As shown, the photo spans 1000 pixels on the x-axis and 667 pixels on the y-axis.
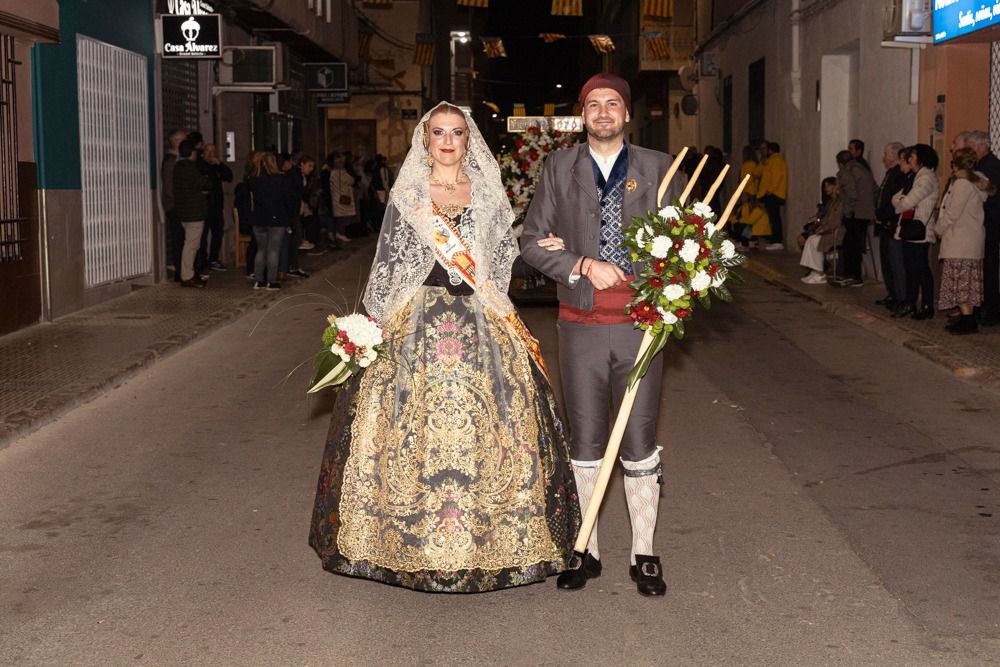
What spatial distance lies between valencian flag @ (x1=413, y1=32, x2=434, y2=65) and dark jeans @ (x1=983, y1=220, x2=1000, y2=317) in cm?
3082

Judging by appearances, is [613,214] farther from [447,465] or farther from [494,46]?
[494,46]

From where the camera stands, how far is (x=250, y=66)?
73.5 feet

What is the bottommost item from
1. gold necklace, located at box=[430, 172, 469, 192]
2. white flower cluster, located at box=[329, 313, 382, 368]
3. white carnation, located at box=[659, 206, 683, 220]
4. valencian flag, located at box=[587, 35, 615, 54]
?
white flower cluster, located at box=[329, 313, 382, 368]

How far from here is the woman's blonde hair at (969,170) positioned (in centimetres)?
1303

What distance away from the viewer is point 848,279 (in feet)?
60.4

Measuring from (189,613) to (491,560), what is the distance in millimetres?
1177

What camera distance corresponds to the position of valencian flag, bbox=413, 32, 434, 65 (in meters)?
42.5

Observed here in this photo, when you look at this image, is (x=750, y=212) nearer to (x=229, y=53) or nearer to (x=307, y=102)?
(x=229, y=53)

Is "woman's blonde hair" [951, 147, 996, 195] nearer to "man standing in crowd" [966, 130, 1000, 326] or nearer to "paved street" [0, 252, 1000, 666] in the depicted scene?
"man standing in crowd" [966, 130, 1000, 326]

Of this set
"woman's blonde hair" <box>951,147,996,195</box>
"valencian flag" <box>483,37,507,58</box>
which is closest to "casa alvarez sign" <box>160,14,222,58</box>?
"woman's blonde hair" <box>951,147,996,195</box>

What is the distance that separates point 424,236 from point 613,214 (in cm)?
76

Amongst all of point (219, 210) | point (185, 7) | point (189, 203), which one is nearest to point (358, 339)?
point (189, 203)

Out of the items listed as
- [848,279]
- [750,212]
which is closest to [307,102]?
[750,212]

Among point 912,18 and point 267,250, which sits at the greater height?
point 912,18
